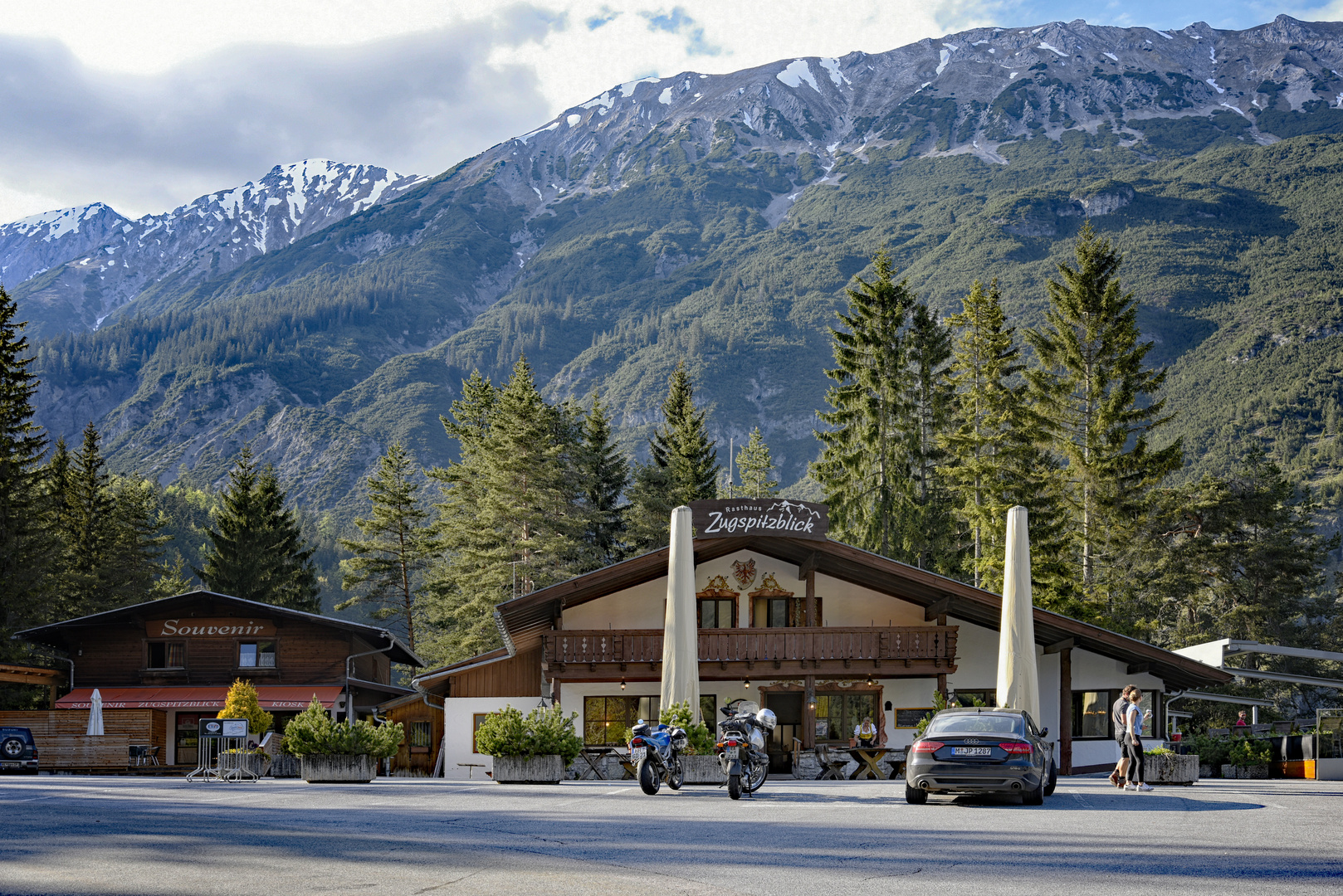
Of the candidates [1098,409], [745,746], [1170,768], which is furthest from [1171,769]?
[1098,409]

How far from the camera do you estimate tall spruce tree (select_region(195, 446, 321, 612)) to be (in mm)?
59156

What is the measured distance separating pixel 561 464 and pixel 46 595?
20584 millimetres

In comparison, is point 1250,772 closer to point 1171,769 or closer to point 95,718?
point 1171,769

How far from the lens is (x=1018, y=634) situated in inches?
878

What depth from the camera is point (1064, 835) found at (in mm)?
12000

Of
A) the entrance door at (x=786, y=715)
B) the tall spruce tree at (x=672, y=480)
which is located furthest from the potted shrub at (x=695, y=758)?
the tall spruce tree at (x=672, y=480)

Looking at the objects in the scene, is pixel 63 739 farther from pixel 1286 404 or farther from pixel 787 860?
pixel 1286 404

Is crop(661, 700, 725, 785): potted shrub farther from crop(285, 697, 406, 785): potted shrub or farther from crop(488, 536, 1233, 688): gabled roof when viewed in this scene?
crop(488, 536, 1233, 688): gabled roof

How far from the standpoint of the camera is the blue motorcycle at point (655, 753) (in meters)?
17.8

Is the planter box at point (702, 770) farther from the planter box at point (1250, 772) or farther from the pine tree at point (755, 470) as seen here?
the pine tree at point (755, 470)

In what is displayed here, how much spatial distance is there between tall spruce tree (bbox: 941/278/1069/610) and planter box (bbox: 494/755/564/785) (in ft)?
74.6

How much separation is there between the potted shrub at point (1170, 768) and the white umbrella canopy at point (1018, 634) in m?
2.17

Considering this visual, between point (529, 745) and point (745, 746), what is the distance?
17.6 feet

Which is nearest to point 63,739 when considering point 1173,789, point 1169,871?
point 1173,789
